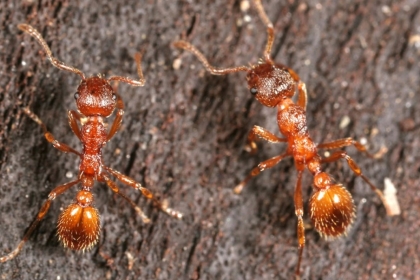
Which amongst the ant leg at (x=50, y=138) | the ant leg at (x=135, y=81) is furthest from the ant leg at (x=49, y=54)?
the ant leg at (x=50, y=138)

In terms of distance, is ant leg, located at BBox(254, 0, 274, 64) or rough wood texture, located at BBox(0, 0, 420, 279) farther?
ant leg, located at BBox(254, 0, 274, 64)

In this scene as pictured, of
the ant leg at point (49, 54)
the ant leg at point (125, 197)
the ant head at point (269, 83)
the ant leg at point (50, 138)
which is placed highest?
the ant head at point (269, 83)

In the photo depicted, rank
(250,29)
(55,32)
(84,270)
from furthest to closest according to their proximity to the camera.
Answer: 1. (250,29)
2. (55,32)
3. (84,270)

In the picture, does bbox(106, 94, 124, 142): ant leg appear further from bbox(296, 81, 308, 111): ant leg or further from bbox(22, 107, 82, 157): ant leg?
bbox(296, 81, 308, 111): ant leg

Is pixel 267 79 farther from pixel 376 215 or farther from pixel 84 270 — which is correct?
pixel 84 270

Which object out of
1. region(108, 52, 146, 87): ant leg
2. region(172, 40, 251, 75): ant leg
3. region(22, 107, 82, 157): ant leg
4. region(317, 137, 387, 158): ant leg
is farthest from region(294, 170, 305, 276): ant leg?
region(22, 107, 82, 157): ant leg

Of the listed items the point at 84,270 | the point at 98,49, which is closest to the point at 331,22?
the point at 98,49

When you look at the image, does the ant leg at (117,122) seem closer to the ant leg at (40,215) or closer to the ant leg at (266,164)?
Result: the ant leg at (40,215)
